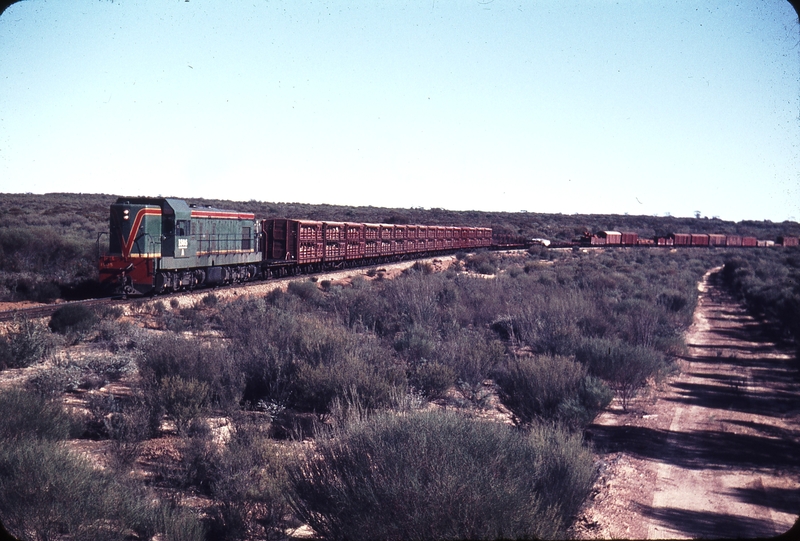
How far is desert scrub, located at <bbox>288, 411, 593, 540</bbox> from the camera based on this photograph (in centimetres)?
447

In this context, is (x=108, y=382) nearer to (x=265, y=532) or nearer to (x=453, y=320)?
(x=265, y=532)

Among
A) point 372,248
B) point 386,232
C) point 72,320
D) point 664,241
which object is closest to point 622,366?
point 72,320

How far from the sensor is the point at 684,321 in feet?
70.2

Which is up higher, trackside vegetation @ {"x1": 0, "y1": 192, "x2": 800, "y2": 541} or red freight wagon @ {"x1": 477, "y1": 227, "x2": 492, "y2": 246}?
red freight wagon @ {"x1": 477, "y1": 227, "x2": 492, "y2": 246}

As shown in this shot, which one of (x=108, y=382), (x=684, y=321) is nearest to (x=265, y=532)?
(x=108, y=382)

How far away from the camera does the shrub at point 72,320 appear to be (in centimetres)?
1537

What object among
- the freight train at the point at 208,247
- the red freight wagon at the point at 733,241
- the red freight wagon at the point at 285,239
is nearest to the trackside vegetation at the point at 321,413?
the freight train at the point at 208,247

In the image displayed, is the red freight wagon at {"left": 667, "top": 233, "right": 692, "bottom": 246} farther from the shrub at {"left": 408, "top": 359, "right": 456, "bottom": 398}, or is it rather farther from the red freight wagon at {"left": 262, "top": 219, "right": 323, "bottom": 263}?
the shrub at {"left": 408, "top": 359, "right": 456, "bottom": 398}

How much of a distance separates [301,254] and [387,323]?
16.5 m

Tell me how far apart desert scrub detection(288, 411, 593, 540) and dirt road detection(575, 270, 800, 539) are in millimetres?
959

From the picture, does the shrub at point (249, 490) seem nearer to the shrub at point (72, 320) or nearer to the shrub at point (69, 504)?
the shrub at point (69, 504)

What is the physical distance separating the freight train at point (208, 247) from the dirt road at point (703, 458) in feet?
55.4

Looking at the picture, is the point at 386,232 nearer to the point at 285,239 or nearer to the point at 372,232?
the point at 372,232

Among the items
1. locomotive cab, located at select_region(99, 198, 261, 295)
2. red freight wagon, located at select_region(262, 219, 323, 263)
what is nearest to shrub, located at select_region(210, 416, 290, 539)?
locomotive cab, located at select_region(99, 198, 261, 295)
